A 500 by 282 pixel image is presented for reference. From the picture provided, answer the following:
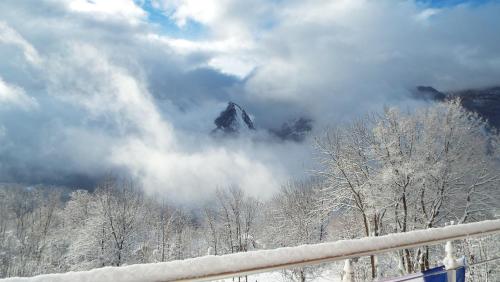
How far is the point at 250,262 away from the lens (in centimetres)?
165

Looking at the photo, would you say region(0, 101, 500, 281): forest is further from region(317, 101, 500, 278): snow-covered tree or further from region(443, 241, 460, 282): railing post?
region(443, 241, 460, 282): railing post

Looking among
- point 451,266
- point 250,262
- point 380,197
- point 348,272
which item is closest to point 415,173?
point 380,197

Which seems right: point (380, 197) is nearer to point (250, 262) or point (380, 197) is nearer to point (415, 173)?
point (415, 173)

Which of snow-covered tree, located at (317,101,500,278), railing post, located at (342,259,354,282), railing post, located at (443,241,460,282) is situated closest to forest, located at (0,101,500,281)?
snow-covered tree, located at (317,101,500,278)

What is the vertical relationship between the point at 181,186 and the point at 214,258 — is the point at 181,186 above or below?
above

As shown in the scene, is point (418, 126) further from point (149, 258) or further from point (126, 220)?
point (149, 258)

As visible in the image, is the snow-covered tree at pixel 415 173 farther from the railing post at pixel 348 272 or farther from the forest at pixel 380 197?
the railing post at pixel 348 272

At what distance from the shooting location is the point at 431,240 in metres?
2.30

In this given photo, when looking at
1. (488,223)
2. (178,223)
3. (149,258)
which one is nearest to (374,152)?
(488,223)

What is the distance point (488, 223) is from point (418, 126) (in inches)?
953

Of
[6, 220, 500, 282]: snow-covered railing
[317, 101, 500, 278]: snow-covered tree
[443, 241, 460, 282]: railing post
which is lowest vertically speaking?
[443, 241, 460, 282]: railing post

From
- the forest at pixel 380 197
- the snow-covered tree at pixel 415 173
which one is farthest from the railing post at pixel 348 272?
the snow-covered tree at pixel 415 173

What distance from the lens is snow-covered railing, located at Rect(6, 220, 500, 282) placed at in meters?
1.36

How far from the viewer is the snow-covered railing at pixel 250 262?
4.46 ft
